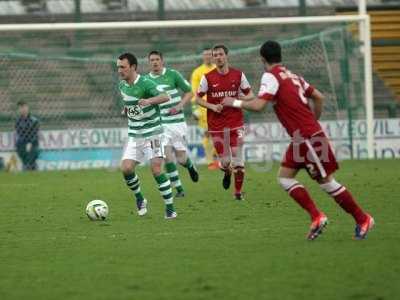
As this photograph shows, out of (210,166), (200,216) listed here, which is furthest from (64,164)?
(200,216)

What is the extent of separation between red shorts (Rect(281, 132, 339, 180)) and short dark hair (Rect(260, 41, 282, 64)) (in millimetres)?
868

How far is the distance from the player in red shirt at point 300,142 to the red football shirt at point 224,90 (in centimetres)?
542

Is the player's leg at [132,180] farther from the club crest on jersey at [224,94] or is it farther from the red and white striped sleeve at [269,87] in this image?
the red and white striped sleeve at [269,87]

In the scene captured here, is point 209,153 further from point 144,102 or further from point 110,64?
point 144,102

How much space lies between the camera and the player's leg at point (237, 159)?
1546cm

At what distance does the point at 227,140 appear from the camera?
52.2 feet

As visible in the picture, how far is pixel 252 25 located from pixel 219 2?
434 centimetres

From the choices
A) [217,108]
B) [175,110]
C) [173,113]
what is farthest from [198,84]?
[217,108]

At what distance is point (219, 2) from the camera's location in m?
29.1

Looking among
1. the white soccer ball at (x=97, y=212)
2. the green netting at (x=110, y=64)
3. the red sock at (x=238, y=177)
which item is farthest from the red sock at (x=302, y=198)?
the green netting at (x=110, y=64)

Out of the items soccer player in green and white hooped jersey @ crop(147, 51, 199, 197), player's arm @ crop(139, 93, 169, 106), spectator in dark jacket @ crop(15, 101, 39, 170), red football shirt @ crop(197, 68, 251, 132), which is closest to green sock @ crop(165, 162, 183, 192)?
soccer player in green and white hooped jersey @ crop(147, 51, 199, 197)

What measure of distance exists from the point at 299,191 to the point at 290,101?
0.91m

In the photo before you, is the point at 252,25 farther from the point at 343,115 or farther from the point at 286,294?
the point at 286,294

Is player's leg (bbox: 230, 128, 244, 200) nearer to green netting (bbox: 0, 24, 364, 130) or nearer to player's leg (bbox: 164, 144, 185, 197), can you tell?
player's leg (bbox: 164, 144, 185, 197)
